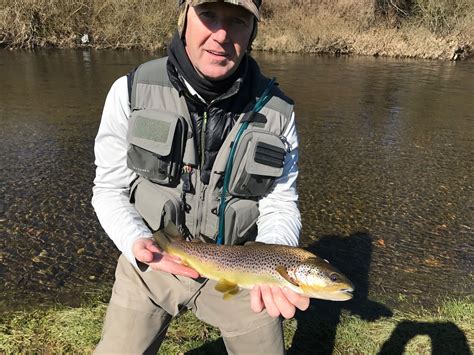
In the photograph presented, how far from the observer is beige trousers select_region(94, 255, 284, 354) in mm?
2643

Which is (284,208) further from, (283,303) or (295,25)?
(295,25)

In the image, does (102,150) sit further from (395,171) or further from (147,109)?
(395,171)

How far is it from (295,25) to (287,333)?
1080 inches

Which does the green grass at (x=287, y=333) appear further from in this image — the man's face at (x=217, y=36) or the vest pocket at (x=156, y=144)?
the man's face at (x=217, y=36)

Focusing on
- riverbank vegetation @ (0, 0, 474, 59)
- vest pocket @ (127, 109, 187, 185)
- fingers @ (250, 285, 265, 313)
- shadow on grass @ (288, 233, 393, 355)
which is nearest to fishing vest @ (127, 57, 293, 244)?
vest pocket @ (127, 109, 187, 185)

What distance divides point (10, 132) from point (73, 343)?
22.1ft

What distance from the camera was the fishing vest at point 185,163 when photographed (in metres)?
2.70

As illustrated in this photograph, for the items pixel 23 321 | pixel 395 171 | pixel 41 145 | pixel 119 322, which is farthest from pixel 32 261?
pixel 395 171

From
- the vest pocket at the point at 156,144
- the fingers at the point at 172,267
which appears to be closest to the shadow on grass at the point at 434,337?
the fingers at the point at 172,267

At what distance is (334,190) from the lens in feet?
23.1

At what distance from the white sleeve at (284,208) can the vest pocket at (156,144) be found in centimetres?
59

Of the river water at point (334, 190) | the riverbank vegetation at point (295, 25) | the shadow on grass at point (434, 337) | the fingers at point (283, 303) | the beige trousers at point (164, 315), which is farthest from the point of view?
the riverbank vegetation at point (295, 25)

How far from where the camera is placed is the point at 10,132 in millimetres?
9023

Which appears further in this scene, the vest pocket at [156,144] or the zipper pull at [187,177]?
the zipper pull at [187,177]
